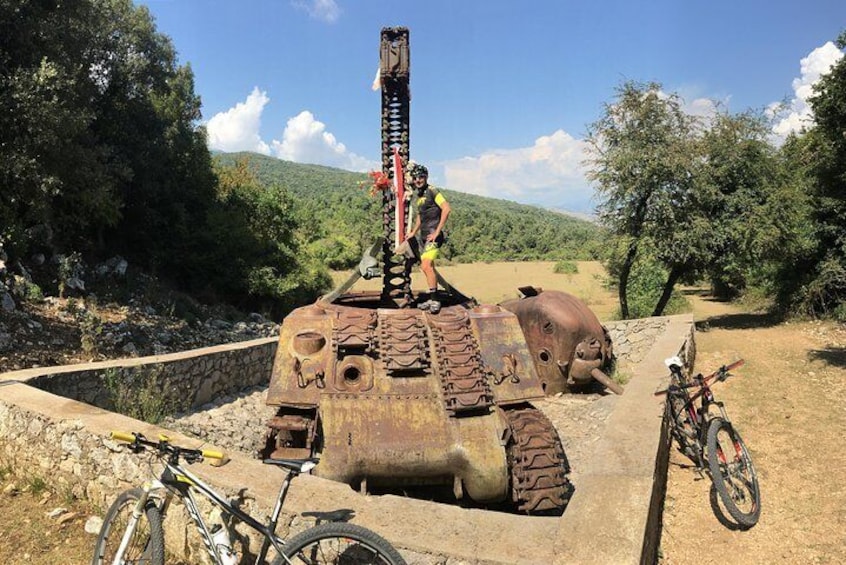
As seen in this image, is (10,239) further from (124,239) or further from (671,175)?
(671,175)

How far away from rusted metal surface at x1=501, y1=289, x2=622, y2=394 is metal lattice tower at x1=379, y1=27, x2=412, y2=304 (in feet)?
11.8

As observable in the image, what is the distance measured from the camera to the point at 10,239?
12156 mm

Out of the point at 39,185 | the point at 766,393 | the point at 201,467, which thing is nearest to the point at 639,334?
the point at 766,393

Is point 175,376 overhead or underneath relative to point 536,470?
underneath

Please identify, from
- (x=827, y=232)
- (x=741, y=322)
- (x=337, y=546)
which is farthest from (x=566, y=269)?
(x=337, y=546)

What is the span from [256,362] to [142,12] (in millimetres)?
18789

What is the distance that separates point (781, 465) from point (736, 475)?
1.48 metres

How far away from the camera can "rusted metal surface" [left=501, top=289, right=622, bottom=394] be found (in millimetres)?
9938

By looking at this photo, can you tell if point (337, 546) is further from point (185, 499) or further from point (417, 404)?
point (417, 404)

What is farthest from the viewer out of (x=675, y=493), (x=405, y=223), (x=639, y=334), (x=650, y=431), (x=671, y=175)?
(x=671, y=175)

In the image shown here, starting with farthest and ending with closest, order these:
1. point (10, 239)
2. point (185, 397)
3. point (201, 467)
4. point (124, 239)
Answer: point (124, 239)
point (10, 239)
point (185, 397)
point (201, 467)

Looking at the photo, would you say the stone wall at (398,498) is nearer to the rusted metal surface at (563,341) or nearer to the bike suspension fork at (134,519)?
the bike suspension fork at (134,519)

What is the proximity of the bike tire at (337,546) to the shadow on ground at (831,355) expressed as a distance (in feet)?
36.0

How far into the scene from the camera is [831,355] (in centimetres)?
1154
